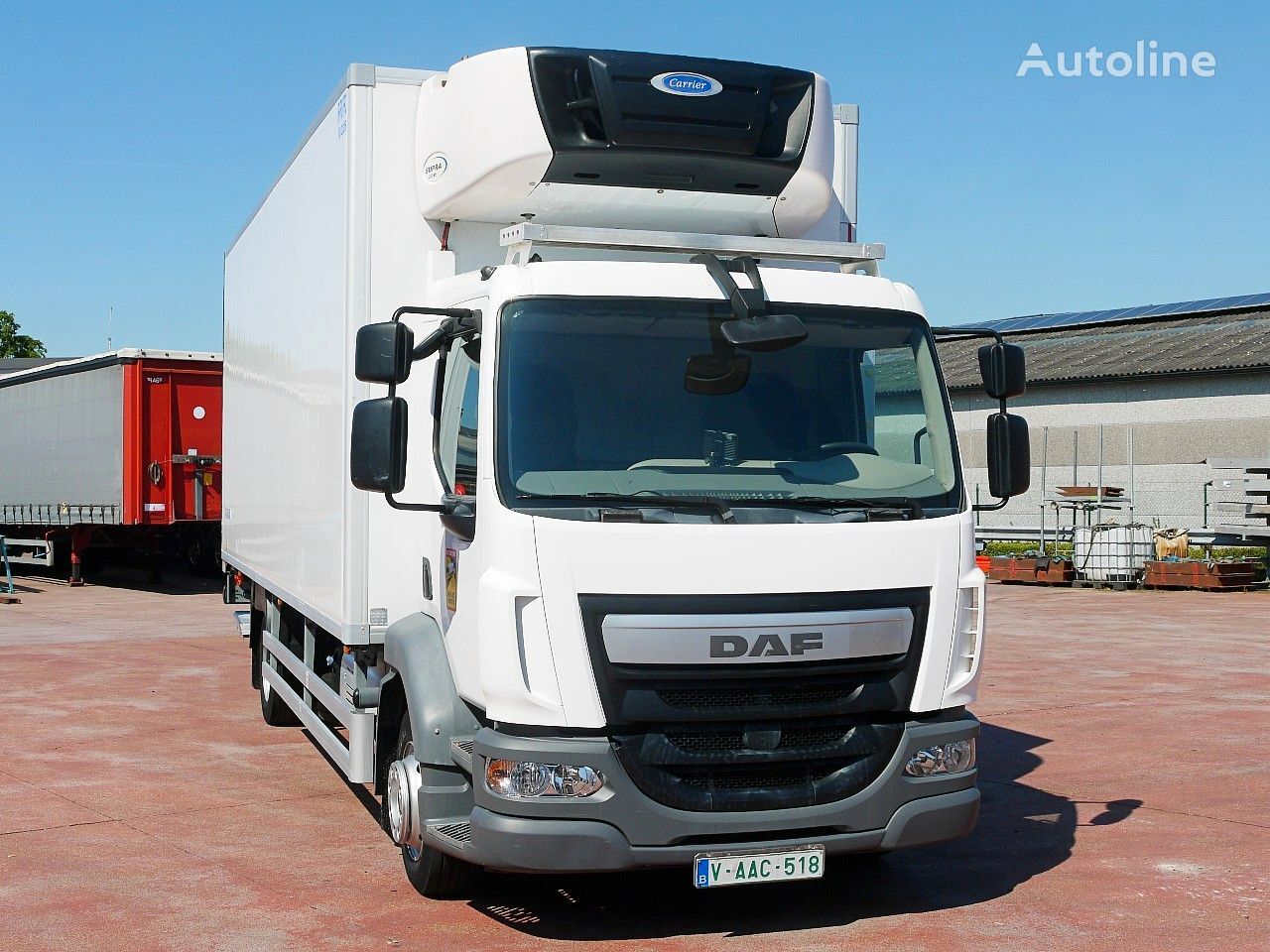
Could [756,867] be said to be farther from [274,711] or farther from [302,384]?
[274,711]

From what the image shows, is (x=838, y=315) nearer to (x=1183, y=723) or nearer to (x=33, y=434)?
(x=1183, y=723)

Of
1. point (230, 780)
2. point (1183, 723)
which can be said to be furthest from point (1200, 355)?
point (230, 780)

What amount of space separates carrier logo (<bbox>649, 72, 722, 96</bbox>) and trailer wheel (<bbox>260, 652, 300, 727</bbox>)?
20.9ft

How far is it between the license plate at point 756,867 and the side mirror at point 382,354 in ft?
7.28

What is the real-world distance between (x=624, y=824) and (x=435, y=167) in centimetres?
313

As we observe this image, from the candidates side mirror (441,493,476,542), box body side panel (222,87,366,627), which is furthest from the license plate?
box body side panel (222,87,366,627)

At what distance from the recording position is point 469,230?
6.89 metres

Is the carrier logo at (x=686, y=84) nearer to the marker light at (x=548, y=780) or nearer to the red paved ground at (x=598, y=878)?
the marker light at (x=548, y=780)

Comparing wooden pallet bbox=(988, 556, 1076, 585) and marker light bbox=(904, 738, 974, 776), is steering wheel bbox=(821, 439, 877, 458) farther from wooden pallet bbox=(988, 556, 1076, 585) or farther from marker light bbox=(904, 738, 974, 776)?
wooden pallet bbox=(988, 556, 1076, 585)

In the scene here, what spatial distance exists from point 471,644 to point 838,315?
208 centimetres

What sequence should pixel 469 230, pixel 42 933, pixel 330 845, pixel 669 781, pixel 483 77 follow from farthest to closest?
pixel 330 845, pixel 469 230, pixel 483 77, pixel 42 933, pixel 669 781

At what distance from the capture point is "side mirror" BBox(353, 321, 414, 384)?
5793 mm

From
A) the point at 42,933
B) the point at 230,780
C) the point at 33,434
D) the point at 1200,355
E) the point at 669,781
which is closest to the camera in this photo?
the point at 669,781

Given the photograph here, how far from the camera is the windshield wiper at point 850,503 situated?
5789 millimetres
